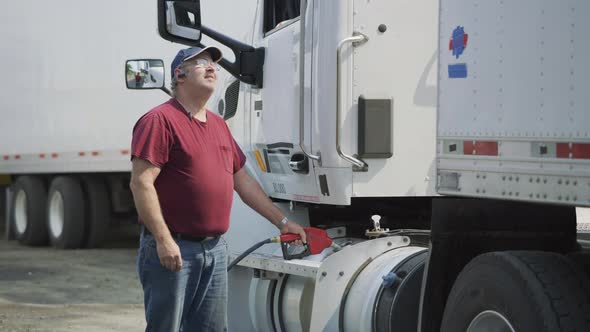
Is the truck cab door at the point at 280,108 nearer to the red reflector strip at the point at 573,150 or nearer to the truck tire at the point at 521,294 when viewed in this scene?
the truck tire at the point at 521,294

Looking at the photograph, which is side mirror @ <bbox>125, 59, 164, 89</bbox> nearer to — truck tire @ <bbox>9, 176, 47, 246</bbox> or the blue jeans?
the blue jeans

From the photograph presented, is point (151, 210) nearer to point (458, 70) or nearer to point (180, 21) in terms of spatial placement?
point (458, 70)

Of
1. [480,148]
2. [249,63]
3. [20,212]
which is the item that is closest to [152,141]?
[480,148]

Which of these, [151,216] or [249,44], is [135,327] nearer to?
[249,44]

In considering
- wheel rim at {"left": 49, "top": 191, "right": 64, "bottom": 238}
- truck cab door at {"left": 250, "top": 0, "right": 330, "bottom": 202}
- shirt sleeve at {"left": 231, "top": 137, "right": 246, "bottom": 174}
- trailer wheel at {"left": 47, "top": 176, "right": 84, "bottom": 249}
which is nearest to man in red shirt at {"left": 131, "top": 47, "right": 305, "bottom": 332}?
shirt sleeve at {"left": 231, "top": 137, "right": 246, "bottom": 174}

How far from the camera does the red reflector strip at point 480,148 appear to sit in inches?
166

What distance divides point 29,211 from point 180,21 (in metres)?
12.1

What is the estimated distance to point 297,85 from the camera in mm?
6688

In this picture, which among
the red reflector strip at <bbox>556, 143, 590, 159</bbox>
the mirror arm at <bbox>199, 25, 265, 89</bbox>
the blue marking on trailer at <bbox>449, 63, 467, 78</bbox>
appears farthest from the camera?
the mirror arm at <bbox>199, 25, 265, 89</bbox>

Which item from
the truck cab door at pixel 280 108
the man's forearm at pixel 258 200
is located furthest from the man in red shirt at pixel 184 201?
the truck cab door at pixel 280 108

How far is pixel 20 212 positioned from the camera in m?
18.5

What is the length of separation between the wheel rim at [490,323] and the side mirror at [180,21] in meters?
2.66

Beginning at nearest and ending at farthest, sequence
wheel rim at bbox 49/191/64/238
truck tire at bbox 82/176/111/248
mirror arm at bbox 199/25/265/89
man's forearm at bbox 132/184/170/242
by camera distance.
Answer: man's forearm at bbox 132/184/170/242 < mirror arm at bbox 199/25/265/89 < truck tire at bbox 82/176/111/248 < wheel rim at bbox 49/191/64/238

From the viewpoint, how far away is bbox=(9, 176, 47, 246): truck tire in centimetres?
1775
